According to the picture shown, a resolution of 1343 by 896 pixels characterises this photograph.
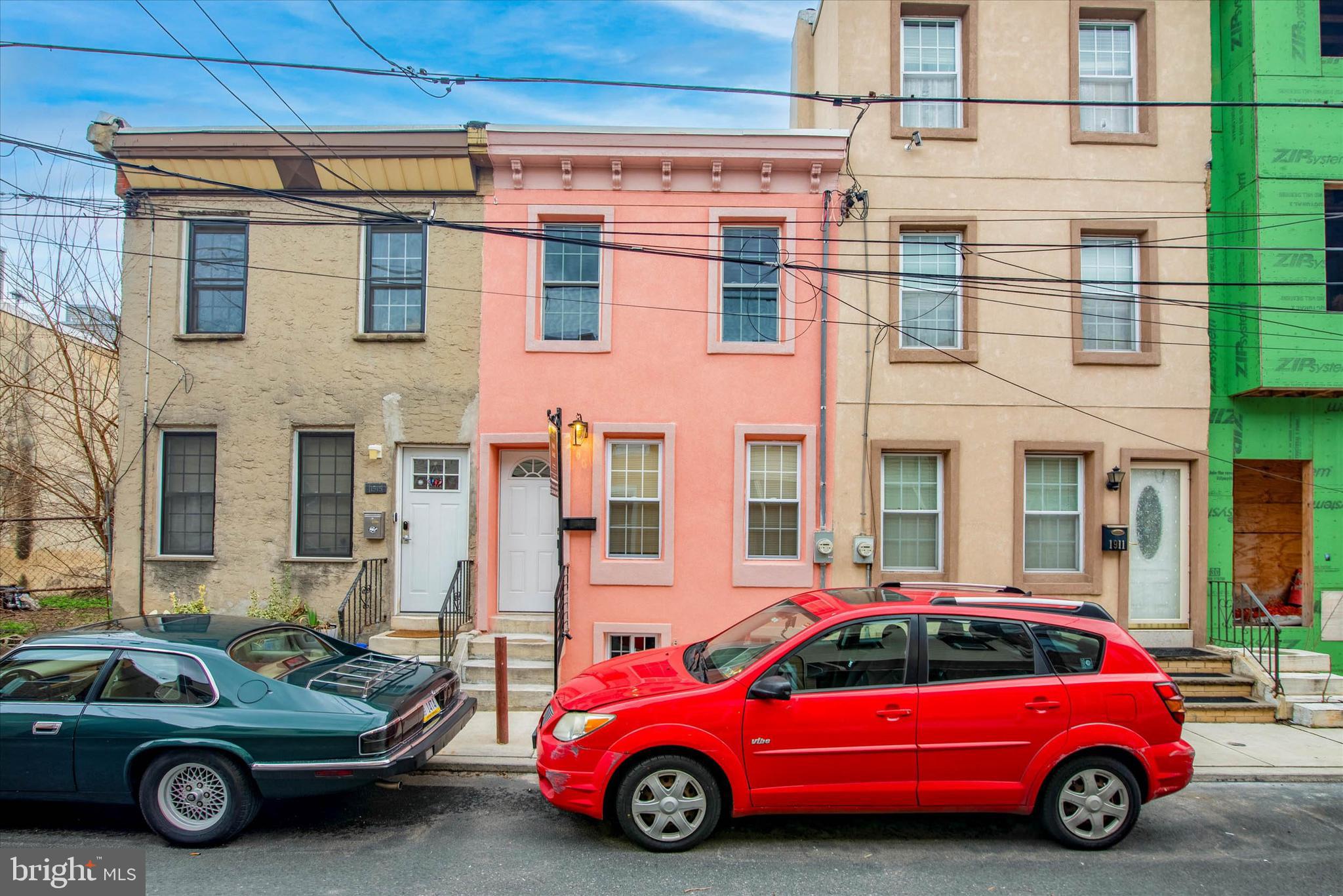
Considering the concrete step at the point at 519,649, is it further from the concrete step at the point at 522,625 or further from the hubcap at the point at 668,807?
the hubcap at the point at 668,807

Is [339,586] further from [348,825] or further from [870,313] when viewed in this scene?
[870,313]

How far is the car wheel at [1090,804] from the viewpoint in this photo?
5.20 m

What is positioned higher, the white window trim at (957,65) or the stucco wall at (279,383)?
the white window trim at (957,65)

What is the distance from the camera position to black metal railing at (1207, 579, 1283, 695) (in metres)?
9.41

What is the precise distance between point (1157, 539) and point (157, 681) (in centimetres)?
1073

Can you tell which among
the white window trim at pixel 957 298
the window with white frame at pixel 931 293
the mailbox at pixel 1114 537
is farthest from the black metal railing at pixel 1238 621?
the window with white frame at pixel 931 293

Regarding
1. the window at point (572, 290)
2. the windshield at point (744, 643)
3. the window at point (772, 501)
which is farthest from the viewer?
the window at point (572, 290)

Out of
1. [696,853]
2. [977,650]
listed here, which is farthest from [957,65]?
[696,853]

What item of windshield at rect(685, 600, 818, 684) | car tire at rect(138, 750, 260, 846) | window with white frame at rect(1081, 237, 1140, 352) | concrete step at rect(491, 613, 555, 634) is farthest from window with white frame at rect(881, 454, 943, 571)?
car tire at rect(138, 750, 260, 846)

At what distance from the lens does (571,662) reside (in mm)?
9578

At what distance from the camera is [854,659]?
529 cm

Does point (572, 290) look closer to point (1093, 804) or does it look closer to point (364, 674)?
point (364, 674)

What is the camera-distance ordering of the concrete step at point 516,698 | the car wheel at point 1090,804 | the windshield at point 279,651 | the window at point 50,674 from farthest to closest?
the concrete step at point 516,698 < the windshield at point 279,651 < the window at point 50,674 < the car wheel at point 1090,804

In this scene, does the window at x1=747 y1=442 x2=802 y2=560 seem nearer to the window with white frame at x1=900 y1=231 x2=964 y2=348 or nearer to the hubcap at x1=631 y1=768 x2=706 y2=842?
the window with white frame at x1=900 y1=231 x2=964 y2=348
